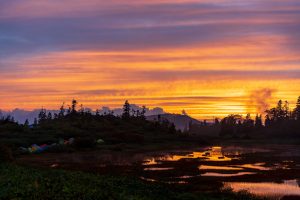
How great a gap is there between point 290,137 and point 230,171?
9588cm

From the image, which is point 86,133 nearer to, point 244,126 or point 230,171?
A: point 230,171

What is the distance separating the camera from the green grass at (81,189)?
89.1 ft

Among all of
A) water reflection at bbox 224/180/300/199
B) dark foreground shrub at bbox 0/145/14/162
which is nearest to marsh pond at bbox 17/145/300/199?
water reflection at bbox 224/180/300/199

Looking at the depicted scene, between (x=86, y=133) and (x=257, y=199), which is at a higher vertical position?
(x=86, y=133)

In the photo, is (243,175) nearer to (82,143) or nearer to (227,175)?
(227,175)

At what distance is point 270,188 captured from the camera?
37250mm

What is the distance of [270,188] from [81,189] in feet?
56.9

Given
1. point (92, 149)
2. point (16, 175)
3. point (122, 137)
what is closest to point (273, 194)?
point (16, 175)

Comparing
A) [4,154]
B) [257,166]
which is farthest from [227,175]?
[4,154]

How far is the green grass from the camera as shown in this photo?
1070 inches

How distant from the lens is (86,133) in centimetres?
10562

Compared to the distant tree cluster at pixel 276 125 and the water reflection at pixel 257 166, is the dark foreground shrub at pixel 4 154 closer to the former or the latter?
the water reflection at pixel 257 166

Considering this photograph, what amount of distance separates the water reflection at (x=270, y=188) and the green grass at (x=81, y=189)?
129 inches

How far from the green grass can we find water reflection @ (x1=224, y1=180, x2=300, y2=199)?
327 centimetres
